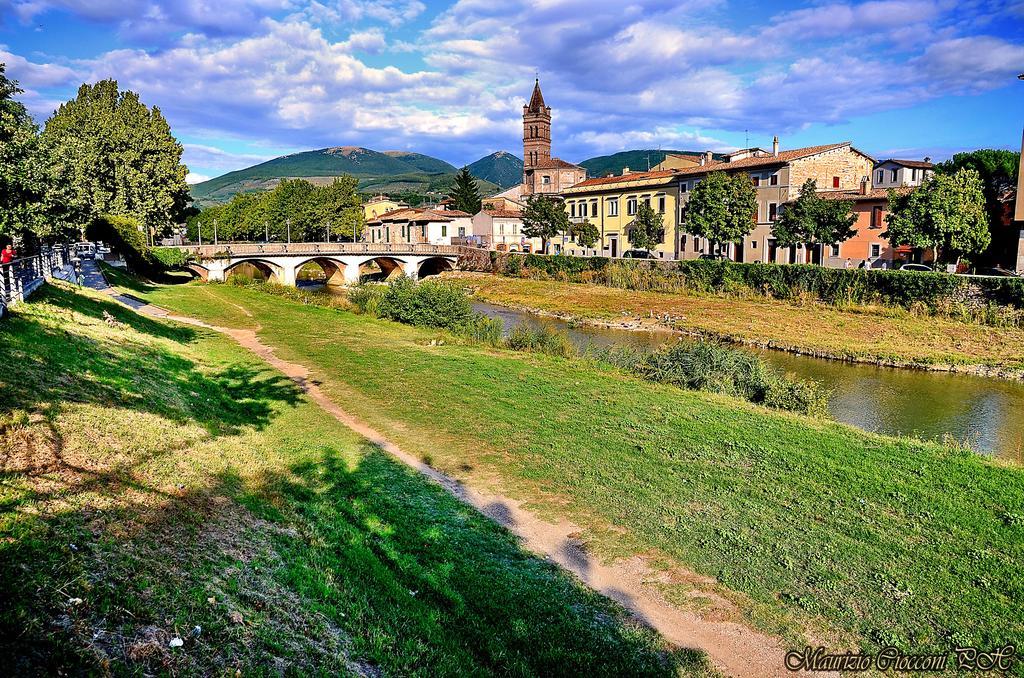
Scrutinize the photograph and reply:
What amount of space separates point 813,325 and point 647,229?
29348 millimetres

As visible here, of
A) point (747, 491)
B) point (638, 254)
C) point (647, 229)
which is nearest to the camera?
point (747, 491)

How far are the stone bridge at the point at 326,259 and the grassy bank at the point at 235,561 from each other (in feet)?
167

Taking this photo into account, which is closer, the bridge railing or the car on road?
the bridge railing

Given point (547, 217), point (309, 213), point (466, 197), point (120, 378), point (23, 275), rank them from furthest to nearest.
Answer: point (466, 197) → point (309, 213) → point (547, 217) → point (23, 275) → point (120, 378)

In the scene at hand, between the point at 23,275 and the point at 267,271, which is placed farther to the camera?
the point at 267,271

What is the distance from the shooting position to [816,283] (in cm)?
4503

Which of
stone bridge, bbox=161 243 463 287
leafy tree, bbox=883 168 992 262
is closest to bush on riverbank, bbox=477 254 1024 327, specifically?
leafy tree, bbox=883 168 992 262

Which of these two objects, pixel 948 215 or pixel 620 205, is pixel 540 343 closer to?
pixel 948 215

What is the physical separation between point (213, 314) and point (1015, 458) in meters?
33.0

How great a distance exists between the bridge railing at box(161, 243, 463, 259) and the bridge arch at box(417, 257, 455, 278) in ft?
4.89

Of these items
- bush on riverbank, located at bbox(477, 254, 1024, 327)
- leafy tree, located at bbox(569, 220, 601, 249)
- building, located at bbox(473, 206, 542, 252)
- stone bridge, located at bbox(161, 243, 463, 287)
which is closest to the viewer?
bush on riverbank, located at bbox(477, 254, 1024, 327)

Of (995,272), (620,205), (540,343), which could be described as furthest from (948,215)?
(620,205)

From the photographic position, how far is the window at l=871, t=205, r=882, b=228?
5272 centimetres

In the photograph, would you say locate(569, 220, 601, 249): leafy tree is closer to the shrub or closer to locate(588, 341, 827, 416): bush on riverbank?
the shrub
